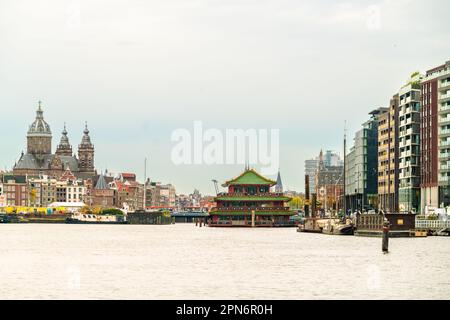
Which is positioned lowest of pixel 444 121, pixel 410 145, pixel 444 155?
pixel 444 155

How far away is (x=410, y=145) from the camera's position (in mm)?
188125

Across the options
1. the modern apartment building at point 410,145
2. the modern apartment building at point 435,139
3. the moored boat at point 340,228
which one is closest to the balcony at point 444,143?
the modern apartment building at point 435,139

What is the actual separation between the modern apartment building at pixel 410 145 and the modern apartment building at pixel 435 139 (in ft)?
15.0

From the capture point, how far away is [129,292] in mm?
54812

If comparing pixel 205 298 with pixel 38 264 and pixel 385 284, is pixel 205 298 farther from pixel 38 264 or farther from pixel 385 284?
pixel 38 264

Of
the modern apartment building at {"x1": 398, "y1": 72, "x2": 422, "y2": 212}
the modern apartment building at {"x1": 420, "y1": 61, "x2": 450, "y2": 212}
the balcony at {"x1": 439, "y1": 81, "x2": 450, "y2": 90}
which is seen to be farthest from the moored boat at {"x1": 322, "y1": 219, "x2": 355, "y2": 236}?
the balcony at {"x1": 439, "y1": 81, "x2": 450, "y2": 90}

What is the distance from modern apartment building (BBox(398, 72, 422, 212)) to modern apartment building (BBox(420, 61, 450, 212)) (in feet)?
15.0

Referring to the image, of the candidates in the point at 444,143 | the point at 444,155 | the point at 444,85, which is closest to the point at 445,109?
the point at 444,85

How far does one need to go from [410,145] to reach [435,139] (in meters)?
12.2

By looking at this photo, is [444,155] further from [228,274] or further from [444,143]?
[228,274]

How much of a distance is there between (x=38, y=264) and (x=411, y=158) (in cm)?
12182

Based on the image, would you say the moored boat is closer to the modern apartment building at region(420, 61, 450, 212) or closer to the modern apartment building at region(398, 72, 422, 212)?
the modern apartment building at region(420, 61, 450, 212)

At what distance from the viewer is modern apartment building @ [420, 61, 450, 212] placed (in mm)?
172000
